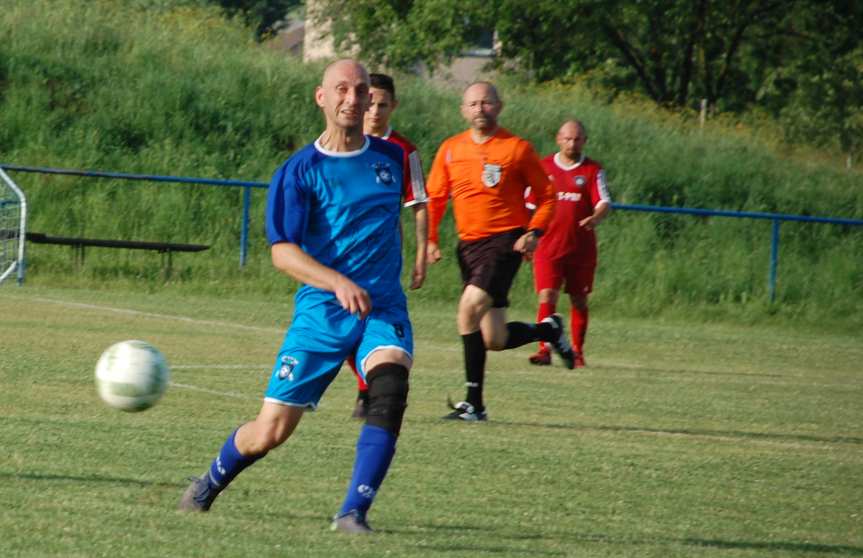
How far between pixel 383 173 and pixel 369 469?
1.26 metres

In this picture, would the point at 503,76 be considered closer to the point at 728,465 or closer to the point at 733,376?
the point at 733,376

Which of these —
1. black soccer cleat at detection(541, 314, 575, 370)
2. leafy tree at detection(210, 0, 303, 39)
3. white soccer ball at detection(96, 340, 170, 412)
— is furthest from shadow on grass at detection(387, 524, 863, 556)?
leafy tree at detection(210, 0, 303, 39)

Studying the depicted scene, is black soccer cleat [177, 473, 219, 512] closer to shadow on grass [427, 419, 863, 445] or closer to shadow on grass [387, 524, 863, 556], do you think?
shadow on grass [387, 524, 863, 556]

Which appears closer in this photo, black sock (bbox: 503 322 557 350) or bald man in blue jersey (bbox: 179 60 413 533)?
bald man in blue jersey (bbox: 179 60 413 533)

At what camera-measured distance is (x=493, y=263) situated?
10.5m

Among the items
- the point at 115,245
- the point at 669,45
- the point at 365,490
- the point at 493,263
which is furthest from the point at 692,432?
the point at 669,45

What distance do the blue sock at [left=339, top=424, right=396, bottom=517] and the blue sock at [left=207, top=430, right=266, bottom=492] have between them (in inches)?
Result: 18.7

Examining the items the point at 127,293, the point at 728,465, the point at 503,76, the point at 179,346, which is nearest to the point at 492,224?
the point at 728,465

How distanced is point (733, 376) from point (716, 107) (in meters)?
34.6

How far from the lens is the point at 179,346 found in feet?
45.5

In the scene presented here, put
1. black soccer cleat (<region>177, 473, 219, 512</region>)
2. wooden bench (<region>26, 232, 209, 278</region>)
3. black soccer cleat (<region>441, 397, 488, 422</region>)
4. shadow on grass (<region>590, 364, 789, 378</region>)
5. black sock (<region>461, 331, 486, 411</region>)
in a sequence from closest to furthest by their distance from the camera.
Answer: black soccer cleat (<region>177, 473, 219, 512</region>) < black soccer cleat (<region>441, 397, 488, 422</region>) < black sock (<region>461, 331, 486, 411</region>) < shadow on grass (<region>590, 364, 789, 378</region>) < wooden bench (<region>26, 232, 209, 278</region>)

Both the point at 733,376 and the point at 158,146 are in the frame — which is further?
the point at 158,146

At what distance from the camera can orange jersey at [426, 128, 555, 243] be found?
34.9 ft

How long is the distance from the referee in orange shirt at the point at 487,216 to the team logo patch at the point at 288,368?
13.3 ft
